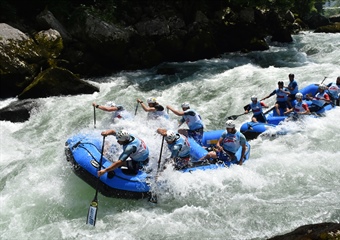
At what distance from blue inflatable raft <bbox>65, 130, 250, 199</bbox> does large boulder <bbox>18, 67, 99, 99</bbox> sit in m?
5.71

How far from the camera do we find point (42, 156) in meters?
9.12

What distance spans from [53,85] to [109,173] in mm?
7224

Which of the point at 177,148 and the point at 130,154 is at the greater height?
the point at 177,148

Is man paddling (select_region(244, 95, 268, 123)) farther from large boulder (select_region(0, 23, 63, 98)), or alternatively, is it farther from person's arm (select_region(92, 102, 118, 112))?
large boulder (select_region(0, 23, 63, 98))

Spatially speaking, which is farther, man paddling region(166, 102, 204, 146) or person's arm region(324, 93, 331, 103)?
person's arm region(324, 93, 331, 103)

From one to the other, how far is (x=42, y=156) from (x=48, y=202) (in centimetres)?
221

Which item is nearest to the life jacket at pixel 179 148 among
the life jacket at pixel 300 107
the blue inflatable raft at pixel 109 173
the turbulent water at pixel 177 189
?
the blue inflatable raft at pixel 109 173

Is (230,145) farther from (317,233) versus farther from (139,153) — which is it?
(317,233)

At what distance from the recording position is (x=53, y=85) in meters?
13.1

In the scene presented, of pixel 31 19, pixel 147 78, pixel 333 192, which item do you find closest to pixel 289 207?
pixel 333 192

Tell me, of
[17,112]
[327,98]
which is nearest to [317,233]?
[327,98]

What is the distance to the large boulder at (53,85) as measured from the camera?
1286 centimetres

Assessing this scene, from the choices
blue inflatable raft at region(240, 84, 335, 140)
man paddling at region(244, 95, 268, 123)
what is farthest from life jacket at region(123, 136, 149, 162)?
man paddling at region(244, 95, 268, 123)

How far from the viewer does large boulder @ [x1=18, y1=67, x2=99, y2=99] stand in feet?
→ 42.2
